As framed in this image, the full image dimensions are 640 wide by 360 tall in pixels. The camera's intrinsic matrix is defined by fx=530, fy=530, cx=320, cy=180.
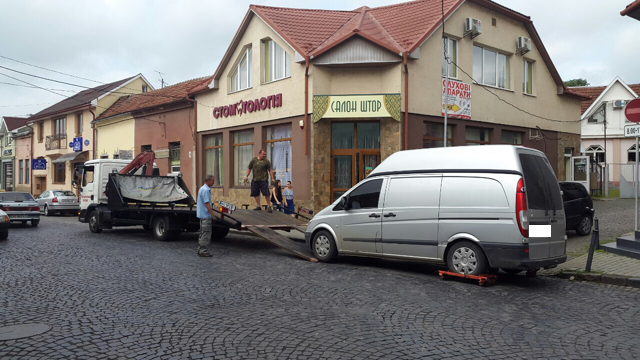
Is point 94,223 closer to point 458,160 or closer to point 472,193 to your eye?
point 458,160

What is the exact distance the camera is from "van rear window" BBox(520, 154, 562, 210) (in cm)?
790

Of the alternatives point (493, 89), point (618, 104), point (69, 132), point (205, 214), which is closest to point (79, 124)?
point (69, 132)

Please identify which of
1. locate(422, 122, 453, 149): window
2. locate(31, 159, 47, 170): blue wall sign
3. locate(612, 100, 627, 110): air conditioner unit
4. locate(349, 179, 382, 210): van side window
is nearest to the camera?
locate(349, 179, 382, 210): van side window

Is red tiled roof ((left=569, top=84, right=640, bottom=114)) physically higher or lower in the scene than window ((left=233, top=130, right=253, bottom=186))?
higher

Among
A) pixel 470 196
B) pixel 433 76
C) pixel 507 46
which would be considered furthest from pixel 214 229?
pixel 507 46

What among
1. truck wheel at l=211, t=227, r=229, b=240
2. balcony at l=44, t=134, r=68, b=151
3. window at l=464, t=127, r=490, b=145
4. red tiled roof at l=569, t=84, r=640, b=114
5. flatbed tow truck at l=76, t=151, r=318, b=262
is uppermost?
red tiled roof at l=569, t=84, r=640, b=114

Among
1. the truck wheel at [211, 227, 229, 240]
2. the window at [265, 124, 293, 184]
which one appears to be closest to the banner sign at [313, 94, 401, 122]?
the window at [265, 124, 293, 184]

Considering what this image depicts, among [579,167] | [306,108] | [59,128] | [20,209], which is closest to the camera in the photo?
[306,108]

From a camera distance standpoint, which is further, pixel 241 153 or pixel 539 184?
pixel 241 153

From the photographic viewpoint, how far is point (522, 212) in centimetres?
766

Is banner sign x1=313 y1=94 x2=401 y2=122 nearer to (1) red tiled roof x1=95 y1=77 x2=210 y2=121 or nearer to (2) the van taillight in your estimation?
(1) red tiled roof x1=95 y1=77 x2=210 y2=121

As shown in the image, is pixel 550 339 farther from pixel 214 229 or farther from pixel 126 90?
pixel 126 90

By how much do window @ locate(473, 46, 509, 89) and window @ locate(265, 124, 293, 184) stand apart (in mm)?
7285

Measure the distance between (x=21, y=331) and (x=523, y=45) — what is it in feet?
66.9
